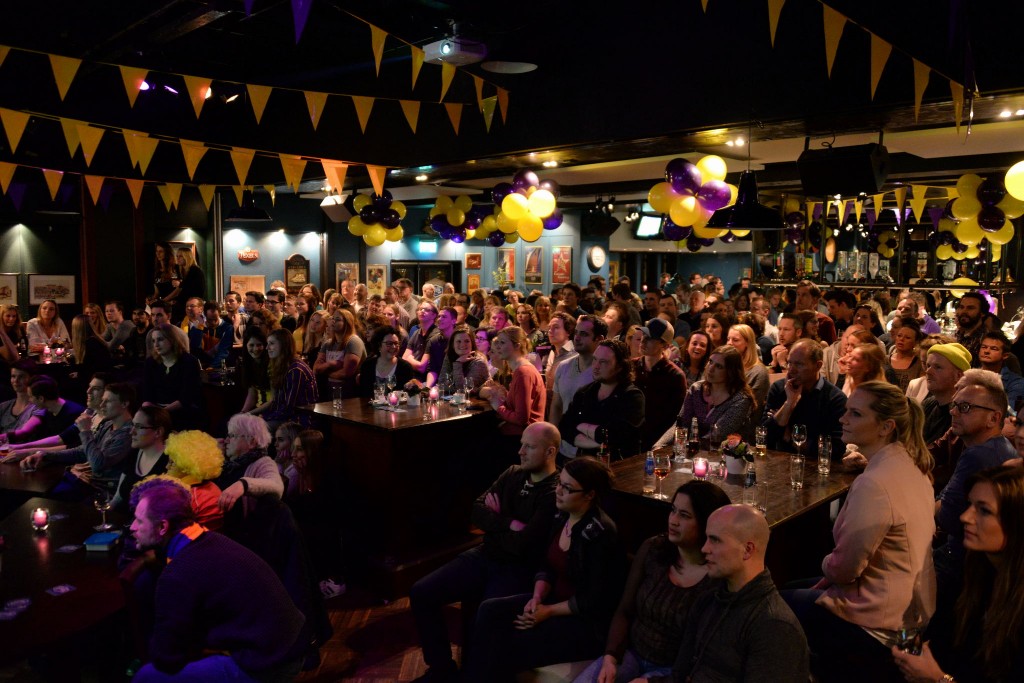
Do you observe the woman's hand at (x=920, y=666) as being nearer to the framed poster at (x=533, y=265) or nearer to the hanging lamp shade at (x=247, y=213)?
the hanging lamp shade at (x=247, y=213)

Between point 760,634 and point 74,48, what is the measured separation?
572 centimetres

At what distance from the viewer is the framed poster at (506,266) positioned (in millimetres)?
16875

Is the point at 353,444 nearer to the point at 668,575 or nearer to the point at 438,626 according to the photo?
the point at 438,626

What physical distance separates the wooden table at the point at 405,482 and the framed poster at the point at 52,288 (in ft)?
26.9

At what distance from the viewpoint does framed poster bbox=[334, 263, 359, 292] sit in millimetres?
14741

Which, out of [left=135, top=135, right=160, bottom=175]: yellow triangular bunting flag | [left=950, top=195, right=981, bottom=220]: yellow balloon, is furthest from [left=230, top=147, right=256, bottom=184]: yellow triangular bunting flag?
[left=950, top=195, right=981, bottom=220]: yellow balloon

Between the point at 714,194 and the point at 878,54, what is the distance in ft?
7.75

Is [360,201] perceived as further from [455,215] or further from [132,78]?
[132,78]

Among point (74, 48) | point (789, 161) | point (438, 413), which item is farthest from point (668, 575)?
point (789, 161)

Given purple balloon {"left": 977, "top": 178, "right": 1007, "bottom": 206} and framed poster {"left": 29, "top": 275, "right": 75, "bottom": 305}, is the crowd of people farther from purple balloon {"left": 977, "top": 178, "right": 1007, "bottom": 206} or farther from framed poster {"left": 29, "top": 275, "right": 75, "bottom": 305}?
framed poster {"left": 29, "top": 275, "right": 75, "bottom": 305}

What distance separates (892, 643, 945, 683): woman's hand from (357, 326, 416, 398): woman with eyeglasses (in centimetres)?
417

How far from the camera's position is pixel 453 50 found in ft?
17.1

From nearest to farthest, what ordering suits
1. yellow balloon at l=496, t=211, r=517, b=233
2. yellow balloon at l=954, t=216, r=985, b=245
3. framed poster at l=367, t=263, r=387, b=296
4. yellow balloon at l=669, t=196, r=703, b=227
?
1. yellow balloon at l=669, t=196, r=703, b=227
2. yellow balloon at l=496, t=211, r=517, b=233
3. yellow balloon at l=954, t=216, r=985, b=245
4. framed poster at l=367, t=263, r=387, b=296

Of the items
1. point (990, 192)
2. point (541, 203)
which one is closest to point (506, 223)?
point (541, 203)
